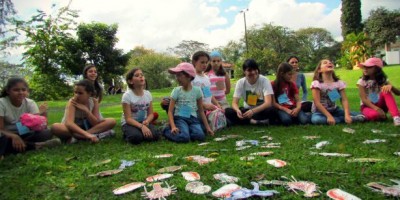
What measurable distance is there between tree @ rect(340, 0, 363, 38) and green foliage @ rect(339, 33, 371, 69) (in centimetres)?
830

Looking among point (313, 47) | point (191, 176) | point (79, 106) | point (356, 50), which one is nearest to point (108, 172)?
point (191, 176)

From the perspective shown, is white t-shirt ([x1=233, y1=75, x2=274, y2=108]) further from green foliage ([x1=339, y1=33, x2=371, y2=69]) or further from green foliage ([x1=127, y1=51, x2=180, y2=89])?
green foliage ([x1=127, y1=51, x2=180, y2=89])

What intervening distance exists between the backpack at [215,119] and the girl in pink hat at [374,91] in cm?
235

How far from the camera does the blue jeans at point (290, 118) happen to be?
598 centimetres

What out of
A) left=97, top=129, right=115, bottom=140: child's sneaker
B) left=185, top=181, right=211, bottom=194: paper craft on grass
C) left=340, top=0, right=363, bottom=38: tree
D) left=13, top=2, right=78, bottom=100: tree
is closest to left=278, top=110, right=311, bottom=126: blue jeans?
left=97, top=129, right=115, bottom=140: child's sneaker

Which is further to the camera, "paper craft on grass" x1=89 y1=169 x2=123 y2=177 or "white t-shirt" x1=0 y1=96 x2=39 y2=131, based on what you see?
"white t-shirt" x1=0 y1=96 x2=39 y2=131

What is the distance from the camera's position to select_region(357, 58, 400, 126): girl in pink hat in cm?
578

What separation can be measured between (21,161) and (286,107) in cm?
414

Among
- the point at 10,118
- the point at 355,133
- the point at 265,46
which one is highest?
the point at 265,46

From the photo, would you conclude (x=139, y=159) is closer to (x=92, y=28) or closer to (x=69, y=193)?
(x=69, y=193)

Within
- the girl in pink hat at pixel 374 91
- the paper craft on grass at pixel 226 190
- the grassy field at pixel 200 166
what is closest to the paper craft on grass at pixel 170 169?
the grassy field at pixel 200 166

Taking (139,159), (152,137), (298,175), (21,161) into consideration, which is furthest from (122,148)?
(298,175)

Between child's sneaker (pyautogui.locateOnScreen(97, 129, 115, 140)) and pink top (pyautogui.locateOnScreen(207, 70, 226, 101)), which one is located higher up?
pink top (pyautogui.locateOnScreen(207, 70, 226, 101))

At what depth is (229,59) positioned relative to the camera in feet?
200
